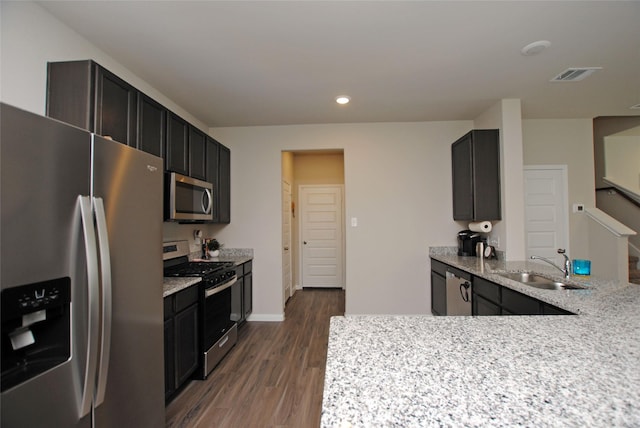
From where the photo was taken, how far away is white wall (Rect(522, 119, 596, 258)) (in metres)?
3.79

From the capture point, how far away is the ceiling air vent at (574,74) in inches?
99.3

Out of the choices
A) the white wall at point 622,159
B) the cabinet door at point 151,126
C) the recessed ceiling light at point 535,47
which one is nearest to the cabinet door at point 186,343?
the cabinet door at point 151,126

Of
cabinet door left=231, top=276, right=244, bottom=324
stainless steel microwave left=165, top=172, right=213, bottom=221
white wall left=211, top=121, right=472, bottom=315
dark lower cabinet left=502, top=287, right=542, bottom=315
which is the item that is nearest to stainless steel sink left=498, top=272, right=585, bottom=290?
dark lower cabinet left=502, top=287, right=542, bottom=315

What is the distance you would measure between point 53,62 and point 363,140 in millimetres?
3094

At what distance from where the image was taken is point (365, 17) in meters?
1.84

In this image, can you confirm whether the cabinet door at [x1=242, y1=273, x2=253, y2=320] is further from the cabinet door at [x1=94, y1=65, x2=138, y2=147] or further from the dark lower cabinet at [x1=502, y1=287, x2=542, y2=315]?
the dark lower cabinet at [x1=502, y1=287, x2=542, y2=315]

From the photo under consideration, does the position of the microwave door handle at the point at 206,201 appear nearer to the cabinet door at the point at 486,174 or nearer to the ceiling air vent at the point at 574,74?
the cabinet door at the point at 486,174

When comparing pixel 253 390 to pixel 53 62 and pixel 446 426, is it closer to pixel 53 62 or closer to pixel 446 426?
pixel 446 426

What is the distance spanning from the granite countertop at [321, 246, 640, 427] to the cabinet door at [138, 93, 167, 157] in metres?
1.99

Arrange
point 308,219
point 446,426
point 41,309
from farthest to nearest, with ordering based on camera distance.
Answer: point 308,219 < point 41,309 < point 446,426

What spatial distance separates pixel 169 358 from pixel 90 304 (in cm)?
111

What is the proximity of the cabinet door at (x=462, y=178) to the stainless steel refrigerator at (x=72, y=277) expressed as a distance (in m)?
3.24

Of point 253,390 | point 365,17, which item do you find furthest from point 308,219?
point 365,17

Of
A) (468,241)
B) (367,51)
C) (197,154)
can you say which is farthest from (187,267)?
(468,241)
